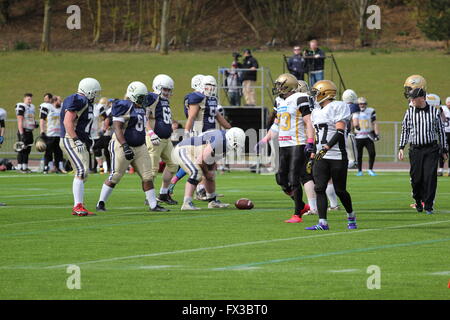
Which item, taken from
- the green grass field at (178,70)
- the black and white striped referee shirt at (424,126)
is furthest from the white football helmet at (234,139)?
the green grass field at (178,70)

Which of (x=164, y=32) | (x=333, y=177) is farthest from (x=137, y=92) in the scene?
(x=164, y=32)

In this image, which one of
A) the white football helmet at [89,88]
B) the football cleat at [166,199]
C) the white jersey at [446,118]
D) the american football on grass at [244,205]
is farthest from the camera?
the white jersey at [446,118]

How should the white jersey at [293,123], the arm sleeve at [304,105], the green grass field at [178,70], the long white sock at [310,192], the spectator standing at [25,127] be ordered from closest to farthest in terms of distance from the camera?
1. the arm sleeve at [304,105]
2. the white jersey at [293,123]
3. the long white sock at [310,192]
4. the spectator standing at [25,127]
5. the green grass field at [178,70]

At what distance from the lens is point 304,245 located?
10.3m

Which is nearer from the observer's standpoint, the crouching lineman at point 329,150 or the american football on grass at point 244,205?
the crouching lineman at point 329,150

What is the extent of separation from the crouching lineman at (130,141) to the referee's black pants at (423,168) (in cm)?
382

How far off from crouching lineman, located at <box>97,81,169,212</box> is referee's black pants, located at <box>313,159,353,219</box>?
10.7 feet

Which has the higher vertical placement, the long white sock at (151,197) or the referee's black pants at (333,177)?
the referee's black pants at (333,177)

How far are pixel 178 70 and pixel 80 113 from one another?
115 feet

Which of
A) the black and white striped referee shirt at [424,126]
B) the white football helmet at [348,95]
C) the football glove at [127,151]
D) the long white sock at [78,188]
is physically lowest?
the long white sock at [78,188]

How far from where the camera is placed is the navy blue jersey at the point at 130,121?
14.1 metres

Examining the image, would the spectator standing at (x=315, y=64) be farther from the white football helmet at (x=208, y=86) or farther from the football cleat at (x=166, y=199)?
the football cleat at (x=166, y=199)

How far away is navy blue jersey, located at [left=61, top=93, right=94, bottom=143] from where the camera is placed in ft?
45.3

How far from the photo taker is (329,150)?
11.7 metres
